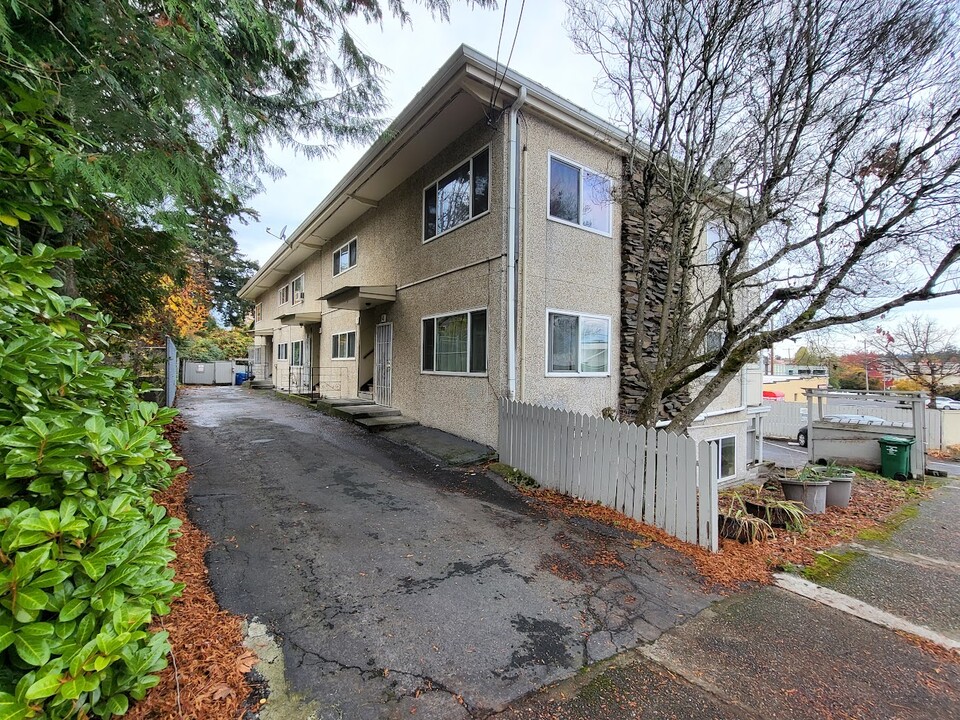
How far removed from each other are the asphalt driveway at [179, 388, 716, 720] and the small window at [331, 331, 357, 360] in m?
7.57

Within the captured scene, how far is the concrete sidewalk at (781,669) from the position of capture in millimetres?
2307

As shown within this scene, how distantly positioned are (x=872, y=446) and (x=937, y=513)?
4.30 metres

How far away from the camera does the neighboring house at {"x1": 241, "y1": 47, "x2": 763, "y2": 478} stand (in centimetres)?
726

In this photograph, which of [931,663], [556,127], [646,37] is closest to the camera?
[931,663]

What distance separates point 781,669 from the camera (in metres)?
2.65

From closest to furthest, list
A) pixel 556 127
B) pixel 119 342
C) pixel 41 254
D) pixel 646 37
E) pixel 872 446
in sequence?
pixel 41 254 < pixel 646 37 < pixel 119 342 < pixel 556 127 < pixel 872 446

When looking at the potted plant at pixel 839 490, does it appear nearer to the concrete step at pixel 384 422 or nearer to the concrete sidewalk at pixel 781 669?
the concrete sidewalk at pixel 781 669

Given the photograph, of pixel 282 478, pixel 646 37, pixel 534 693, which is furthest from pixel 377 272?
pixel 534 693

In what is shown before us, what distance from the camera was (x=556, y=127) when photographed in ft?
25.6

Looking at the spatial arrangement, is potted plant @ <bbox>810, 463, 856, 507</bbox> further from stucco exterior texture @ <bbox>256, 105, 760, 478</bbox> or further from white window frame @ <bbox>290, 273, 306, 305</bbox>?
white window frame @ <bbox>290, 273, 306, 305</bbox>

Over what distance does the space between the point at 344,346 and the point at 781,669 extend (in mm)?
13749

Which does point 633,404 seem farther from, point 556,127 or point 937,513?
point 556,127

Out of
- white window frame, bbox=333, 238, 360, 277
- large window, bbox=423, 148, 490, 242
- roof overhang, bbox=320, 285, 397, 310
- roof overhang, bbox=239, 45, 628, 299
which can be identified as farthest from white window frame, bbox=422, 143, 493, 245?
white window frame, bbox=333, 238, 360, 277

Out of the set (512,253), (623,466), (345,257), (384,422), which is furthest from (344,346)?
(623,466)
